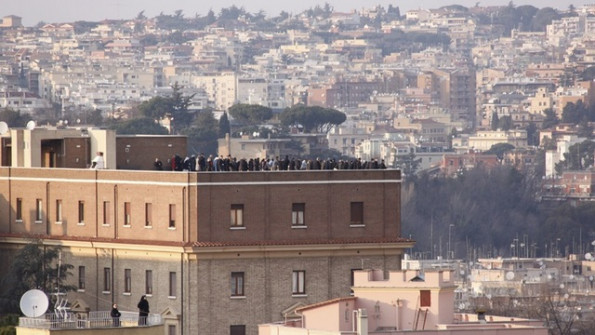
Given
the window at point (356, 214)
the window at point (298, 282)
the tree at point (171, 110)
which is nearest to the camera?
the window at point (298, 282)

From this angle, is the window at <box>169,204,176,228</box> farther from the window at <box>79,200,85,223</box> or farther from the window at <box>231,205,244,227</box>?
the window at <box>79,200,85,223</box>

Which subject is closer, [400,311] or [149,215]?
[400,311]

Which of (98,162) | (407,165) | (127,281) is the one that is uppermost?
(98,162)

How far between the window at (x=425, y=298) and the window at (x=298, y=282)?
7741 millimetres

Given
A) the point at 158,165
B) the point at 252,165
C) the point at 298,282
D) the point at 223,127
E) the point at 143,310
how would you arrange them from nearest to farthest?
the point at 143,310, the point at 298,282, the point at 252,165, the point at 158,165, the point at 223,127

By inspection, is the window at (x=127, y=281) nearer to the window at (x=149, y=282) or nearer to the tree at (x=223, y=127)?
the window at (x=149, y=282)

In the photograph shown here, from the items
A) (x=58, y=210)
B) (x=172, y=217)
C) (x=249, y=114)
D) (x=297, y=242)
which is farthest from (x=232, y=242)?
(x=249, y=114)

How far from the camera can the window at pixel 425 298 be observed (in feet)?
139

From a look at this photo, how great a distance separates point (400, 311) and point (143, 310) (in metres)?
4.46

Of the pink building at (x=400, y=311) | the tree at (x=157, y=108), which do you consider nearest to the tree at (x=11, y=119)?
the tree at (x=157, y=108)

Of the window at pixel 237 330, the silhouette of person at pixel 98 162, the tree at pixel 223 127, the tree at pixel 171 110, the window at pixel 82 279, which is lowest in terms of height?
the tree at pixel 223 127

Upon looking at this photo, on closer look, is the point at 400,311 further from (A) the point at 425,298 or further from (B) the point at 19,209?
(B) the point at 19,209

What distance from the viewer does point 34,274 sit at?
5122 centimetres

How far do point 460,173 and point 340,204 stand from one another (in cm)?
13351
